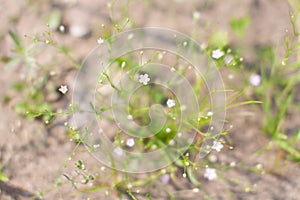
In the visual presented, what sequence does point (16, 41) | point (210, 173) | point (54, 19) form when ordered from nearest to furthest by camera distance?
point (210, 173), point (16, 41), point (54, 19)

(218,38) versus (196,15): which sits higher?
(196,15)

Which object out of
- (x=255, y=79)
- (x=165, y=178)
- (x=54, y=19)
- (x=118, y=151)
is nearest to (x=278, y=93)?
(x=255, y=79)

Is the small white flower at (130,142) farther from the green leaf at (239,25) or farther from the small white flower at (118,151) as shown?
the green leaf at (239,25)

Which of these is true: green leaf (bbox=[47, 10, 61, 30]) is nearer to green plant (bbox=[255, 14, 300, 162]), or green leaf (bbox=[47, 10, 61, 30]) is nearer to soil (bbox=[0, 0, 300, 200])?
soil (bbox=[0, 0, 300, 200])

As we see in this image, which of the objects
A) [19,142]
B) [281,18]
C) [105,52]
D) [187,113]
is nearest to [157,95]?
[187,113]

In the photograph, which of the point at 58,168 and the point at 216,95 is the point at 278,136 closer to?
the point at 216,95

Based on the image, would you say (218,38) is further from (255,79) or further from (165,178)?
(165,178)

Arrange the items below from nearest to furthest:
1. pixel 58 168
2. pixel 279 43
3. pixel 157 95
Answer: pixel 58 168
pixel 157 95
pixel 279 43
